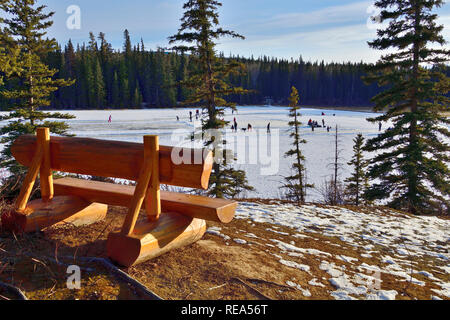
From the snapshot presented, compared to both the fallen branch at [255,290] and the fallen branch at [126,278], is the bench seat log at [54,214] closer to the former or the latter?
the fallen branch at [126,278]

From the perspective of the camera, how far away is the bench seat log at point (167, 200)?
11.6ft

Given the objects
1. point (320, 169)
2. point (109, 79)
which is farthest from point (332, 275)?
point (109, 79)

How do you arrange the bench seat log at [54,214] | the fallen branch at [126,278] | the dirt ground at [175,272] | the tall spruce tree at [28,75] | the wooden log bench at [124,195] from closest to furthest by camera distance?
the fallen branch at [126,278], the dirt ground at [175,272], the wooden log bench at [124,195], the bench seat log at [54,214], the tall spruce tree at [28,75]

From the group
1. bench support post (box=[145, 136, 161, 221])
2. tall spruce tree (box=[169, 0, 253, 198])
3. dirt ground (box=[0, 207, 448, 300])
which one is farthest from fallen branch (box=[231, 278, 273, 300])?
tall spruce tree (box=[169, 0, 253, 198])

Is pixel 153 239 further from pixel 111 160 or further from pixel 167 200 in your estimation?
pixel 111 160

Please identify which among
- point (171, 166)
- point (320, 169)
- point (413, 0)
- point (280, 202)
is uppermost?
point (413, 0)

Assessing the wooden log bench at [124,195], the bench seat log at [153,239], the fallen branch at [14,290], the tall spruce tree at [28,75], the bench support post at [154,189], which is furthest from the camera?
the tall spruce tree at [28,75]

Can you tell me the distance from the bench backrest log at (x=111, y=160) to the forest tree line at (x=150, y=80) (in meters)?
63.8

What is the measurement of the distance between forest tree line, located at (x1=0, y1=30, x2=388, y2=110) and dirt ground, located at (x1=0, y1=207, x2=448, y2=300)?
211 ft

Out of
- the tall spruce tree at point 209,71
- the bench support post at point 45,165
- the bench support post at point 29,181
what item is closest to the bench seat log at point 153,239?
the bench support post at point 29,181

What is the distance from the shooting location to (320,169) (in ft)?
70.6
